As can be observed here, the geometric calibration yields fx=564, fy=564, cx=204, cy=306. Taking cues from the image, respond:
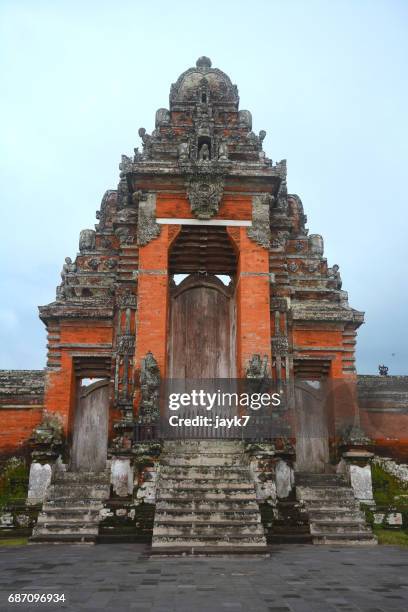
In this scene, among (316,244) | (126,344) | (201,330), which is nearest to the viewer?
(126,344)

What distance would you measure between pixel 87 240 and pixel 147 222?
267cm

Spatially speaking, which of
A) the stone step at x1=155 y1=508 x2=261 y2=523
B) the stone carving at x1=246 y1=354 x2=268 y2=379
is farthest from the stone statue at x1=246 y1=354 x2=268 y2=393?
the stone step at x1=155 y1=508 x2=261 y2=523

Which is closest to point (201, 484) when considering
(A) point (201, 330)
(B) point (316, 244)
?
(A) point (201, 330)

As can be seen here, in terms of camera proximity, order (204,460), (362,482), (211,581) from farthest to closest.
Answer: (362,482) → (204,460) → (211,581)

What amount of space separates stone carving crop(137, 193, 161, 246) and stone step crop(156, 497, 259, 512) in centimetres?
663

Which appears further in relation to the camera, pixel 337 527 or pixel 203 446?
pixel 203 446

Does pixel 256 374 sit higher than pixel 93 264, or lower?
lower

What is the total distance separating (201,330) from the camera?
16.1 metres

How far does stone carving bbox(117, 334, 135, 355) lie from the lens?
14.2m

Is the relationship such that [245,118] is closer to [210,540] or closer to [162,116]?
[162,116]

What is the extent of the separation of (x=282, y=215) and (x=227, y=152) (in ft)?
7.53

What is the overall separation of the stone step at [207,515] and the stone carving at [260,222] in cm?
697

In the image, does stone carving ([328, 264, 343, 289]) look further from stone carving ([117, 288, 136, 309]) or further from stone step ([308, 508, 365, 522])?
stone step ([308, 508, 365, 522])

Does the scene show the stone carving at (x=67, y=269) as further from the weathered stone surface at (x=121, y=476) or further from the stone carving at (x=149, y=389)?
the weathered stone surface at (x=121, y=476)
